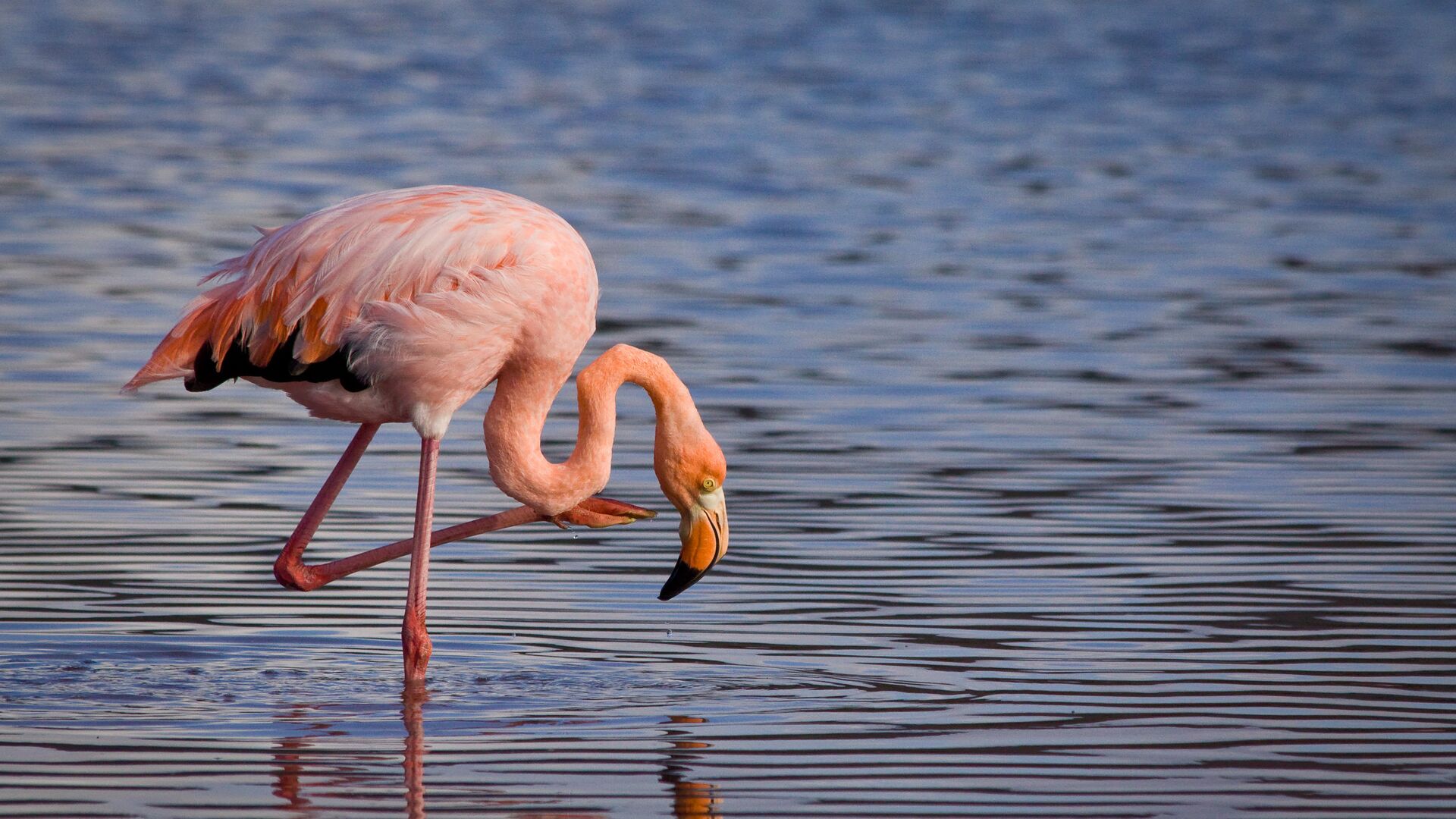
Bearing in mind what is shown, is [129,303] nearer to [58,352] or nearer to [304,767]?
[58,352]

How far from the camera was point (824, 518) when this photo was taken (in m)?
8.94

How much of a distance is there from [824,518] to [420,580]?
2403mm

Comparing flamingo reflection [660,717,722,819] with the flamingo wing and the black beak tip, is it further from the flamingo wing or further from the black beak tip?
the flamingo wing

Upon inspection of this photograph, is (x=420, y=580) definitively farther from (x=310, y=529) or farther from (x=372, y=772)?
(x=372, y=772)

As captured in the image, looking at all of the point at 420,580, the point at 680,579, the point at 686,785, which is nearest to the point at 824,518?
the point at 680,579

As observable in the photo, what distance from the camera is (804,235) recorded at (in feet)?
60.2

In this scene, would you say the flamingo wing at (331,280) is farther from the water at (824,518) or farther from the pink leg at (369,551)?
the water at (824,518)

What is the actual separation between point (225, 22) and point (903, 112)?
51.2 ft

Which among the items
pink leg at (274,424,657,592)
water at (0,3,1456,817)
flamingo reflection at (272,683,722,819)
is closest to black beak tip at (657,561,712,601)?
water at (0,3,1456,817)

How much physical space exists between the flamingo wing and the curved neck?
411 mm

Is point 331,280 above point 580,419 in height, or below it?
above

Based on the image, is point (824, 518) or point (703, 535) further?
point (824, 518)

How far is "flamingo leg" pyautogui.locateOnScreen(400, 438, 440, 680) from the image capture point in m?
6.68

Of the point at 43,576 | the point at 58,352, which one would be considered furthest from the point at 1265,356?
the point at 43,576
